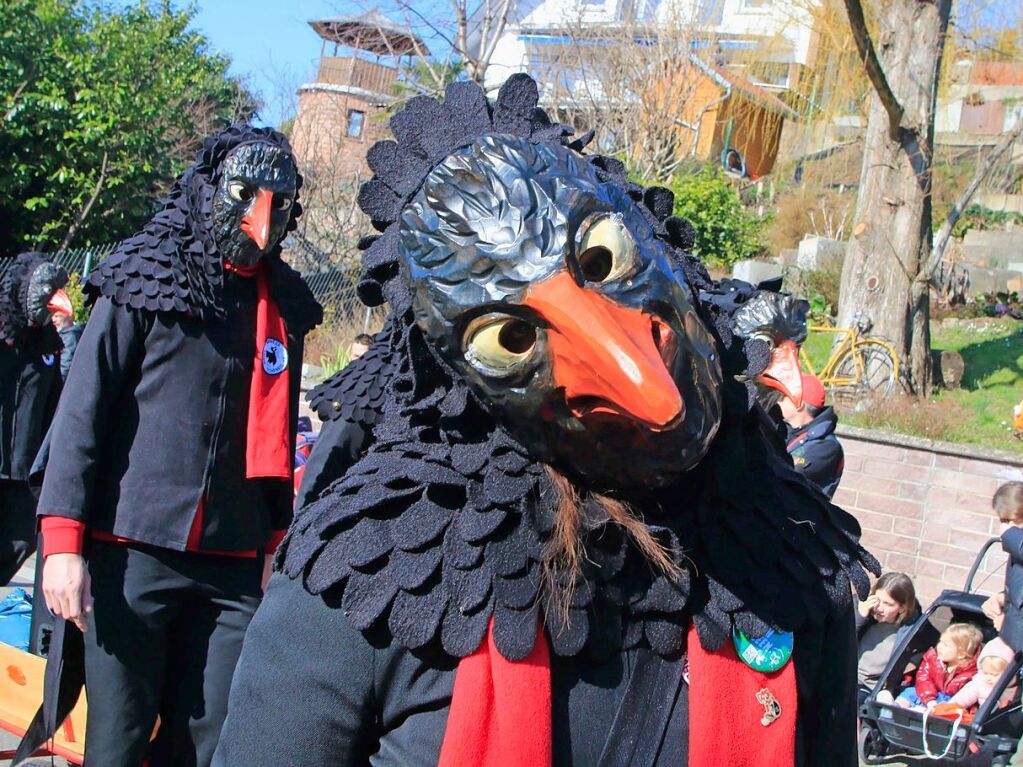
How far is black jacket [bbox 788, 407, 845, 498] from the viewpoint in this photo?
506 centimetres

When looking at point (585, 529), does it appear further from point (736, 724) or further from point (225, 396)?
point (225, 396)

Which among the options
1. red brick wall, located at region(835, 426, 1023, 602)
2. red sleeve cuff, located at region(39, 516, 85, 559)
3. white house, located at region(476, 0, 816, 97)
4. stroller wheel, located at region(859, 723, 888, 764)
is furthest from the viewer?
white house, located at region(476, 0, 816, 97)

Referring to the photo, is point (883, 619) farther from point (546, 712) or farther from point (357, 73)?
point (357, 73)

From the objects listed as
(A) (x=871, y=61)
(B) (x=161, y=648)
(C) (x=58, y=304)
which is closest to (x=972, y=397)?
(A) (x=871, y=61)

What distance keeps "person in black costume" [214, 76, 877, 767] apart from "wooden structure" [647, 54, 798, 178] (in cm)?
1478

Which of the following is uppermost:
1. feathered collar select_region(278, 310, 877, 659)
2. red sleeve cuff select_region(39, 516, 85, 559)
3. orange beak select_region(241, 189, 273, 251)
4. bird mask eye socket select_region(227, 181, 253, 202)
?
bird mask eye socket select_region(227, 181, 253, 202)

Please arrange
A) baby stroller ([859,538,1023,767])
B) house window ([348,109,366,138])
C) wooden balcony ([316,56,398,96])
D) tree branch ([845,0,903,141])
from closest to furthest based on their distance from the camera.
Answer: baby stroller ([859,538,1023,767]) < tree branch ([845,0,903,141]) < house window ([348,109,366,138]) < wooden balcony ([316,56,398,96])

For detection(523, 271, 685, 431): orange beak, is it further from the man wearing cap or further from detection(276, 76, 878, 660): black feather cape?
the man wearing cap


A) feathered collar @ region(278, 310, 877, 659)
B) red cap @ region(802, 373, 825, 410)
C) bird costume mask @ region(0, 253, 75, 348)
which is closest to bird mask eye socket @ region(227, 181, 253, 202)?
feathered collar @ region(278, 310, 877, 659)

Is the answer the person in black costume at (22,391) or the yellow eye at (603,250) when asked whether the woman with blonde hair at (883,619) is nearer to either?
the person in black costume at (22,391)

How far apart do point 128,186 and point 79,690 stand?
1500 centimetres

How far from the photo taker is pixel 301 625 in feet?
4.07

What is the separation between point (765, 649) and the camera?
1271mm

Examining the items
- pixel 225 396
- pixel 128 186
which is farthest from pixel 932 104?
pixel 128 186
